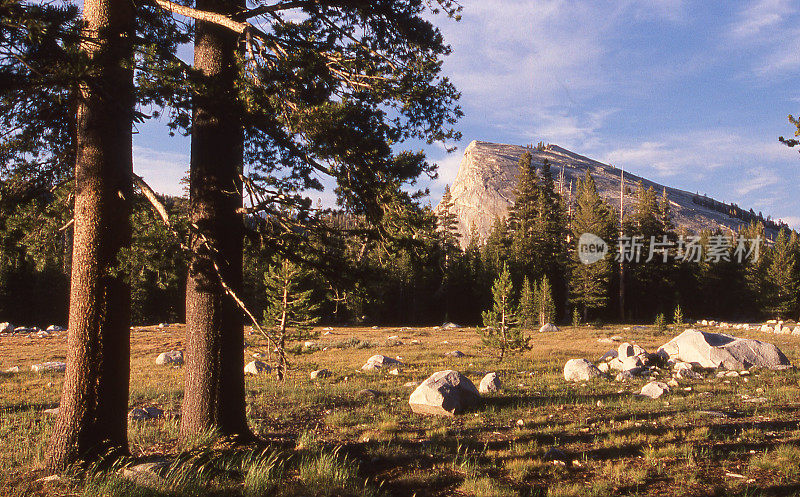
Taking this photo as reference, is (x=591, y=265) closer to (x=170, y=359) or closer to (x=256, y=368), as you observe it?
(x=256, y=368)

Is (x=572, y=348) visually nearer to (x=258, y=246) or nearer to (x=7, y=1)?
(x=258, y=246)

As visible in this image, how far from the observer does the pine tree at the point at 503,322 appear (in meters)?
19.9

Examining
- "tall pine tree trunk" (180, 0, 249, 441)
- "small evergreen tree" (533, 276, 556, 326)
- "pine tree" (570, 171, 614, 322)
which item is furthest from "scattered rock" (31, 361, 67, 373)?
"pine tree" (570, 171, 614, 322)

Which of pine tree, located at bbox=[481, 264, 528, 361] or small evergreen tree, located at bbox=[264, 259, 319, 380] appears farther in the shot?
pine tree, located at bbox=[481, 264, 528, 361]

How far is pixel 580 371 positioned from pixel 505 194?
110340mm

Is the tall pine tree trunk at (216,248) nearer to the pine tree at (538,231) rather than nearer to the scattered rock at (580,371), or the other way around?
the scattered rock at (580,371)

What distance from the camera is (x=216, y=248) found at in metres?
5.95

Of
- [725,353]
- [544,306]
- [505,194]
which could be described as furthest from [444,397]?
[505,194]

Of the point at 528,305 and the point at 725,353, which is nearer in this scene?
the point at 725,353

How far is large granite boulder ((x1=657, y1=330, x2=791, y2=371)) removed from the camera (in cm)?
1730

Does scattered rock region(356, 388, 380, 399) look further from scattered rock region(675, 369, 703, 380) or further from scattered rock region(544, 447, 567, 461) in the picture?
scattered rock region(675, 369, 703, 380)

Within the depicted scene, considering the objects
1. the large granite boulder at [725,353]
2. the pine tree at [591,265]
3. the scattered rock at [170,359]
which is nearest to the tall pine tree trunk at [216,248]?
the scattered rock at [170,359]

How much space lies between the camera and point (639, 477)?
578cm

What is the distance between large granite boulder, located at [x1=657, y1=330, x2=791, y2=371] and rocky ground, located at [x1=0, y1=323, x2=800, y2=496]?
62 centimetres
